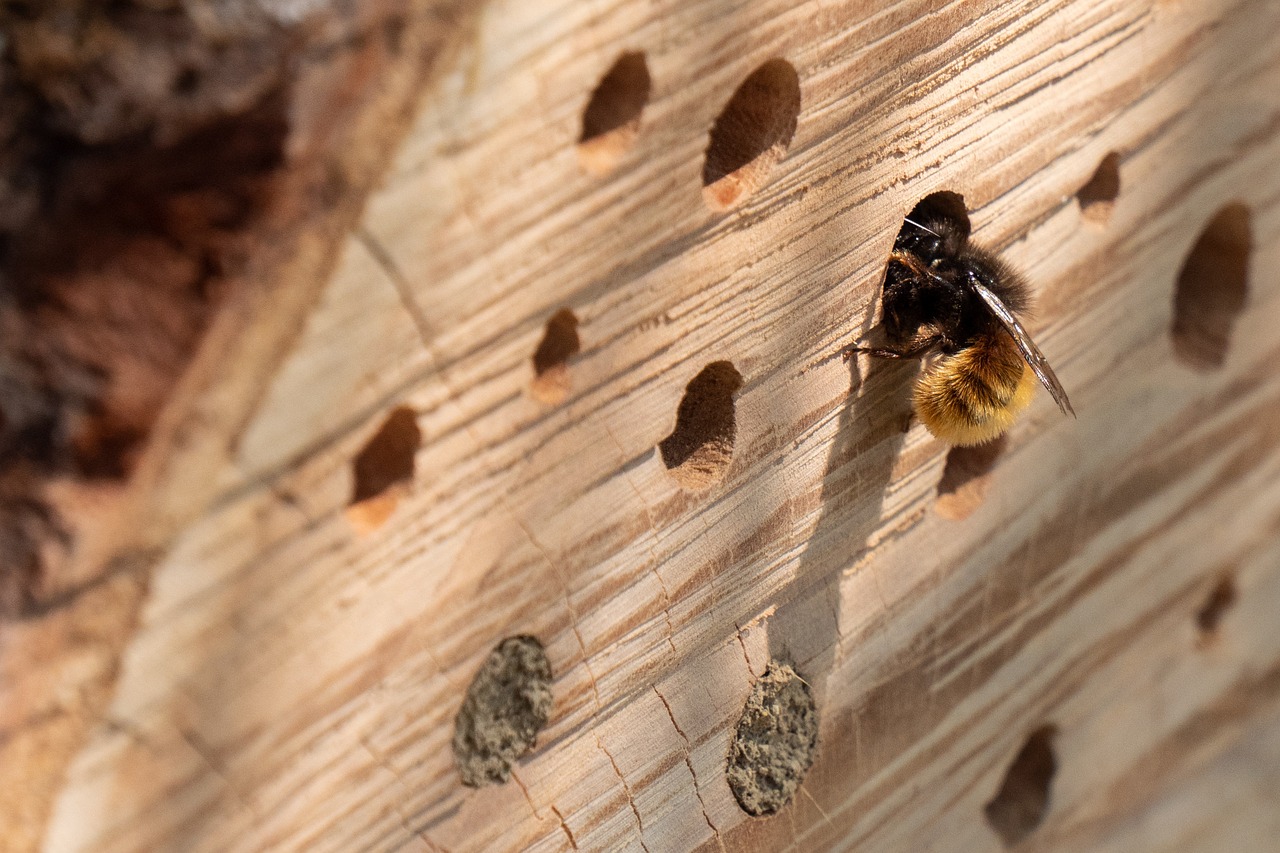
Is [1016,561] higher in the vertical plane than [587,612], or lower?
lower

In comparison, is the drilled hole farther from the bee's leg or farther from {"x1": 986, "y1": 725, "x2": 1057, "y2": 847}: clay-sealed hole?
{"x1": 986, "y1": 725, "x2": 1057, "y2": 847}: clay-sealed hole

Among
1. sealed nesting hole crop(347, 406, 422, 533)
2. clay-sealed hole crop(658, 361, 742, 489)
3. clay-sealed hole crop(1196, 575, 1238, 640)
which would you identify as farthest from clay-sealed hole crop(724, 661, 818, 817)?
clay-sealed hole crop(1196, 575, 1238, 640)

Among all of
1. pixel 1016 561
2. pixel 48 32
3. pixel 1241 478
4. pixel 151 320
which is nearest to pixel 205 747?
pixel 151 320

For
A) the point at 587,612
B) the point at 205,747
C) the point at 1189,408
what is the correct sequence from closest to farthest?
the point at 205,747
the point at 587,612
the point at 1189,408

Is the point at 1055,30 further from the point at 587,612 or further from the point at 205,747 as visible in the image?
the point at 205,747

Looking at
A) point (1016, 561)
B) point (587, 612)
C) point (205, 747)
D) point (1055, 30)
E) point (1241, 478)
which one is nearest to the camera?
point (205, 747)
